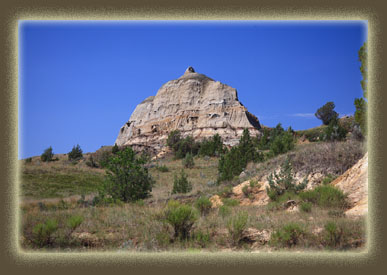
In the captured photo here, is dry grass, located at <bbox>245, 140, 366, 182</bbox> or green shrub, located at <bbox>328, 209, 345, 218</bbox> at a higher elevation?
dry grass, located at <bbox>245, 140, 366, 182</bbox>

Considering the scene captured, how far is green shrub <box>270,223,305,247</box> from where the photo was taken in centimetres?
468

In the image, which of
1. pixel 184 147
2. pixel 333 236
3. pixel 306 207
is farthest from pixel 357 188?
pixel 184 147

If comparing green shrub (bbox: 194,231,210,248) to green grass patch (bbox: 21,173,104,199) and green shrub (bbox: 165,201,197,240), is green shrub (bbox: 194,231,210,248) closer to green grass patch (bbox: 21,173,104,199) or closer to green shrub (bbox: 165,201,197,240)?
green shrub (bbox: 165,201,197,240)

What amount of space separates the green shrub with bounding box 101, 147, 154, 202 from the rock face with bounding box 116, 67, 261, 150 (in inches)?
2116

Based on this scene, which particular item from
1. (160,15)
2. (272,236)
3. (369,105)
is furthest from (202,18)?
(272,236)

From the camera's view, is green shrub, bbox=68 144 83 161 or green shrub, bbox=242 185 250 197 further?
green shrub, bbox=68 144 83 161

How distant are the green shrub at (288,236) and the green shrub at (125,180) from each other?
796cm

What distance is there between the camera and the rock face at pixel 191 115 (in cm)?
7338

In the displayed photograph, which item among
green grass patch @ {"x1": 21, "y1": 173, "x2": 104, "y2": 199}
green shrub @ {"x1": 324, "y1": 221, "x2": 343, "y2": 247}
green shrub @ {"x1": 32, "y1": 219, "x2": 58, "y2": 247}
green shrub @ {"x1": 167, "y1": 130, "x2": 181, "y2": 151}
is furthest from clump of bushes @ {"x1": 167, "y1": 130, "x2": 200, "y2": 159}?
green shrub @ {"x1": 324, "y1": 221, "x2": 343, "y2": 247}

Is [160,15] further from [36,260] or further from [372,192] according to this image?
[372,192]

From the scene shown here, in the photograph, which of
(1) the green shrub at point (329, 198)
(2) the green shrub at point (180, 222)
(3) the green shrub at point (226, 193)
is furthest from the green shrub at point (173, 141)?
(2) the green shrub at point (180, 222)

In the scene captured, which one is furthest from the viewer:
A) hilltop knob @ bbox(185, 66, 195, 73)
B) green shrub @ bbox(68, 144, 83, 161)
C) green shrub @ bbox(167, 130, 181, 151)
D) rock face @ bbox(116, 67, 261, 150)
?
hilltop knob @ bbox(185, 66, 195, 73)

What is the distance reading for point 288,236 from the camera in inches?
184

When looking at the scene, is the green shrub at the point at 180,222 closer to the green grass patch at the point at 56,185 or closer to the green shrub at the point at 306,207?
the green shrub at the point at 306,207
